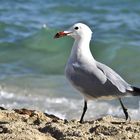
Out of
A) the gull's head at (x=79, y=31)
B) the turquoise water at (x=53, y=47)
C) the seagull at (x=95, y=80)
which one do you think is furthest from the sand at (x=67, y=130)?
the turquoise water at (x=53, y=47)

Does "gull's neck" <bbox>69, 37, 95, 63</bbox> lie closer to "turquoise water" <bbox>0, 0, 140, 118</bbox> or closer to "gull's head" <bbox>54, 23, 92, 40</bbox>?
"gull's head" <bbox>54, 23, 92, 40</bbox>

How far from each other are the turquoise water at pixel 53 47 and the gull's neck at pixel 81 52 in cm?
221

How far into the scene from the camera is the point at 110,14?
54.2ft

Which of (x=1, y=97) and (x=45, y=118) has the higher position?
(x=45, y=118)

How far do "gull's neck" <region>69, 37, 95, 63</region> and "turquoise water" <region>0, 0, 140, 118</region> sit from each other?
2.21 m

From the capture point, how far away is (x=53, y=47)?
13344mm

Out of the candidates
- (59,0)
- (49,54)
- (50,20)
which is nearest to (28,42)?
(49,54)

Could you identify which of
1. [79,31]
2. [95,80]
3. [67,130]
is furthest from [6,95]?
[67,130]

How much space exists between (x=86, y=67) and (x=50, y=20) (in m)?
10.6

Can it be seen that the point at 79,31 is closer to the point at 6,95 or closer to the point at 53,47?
the point at 6,95

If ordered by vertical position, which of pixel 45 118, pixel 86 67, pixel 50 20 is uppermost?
pixel 86 67

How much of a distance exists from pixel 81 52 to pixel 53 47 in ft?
24.3

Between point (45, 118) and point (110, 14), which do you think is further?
point (110, 14)

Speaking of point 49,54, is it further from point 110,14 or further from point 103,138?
point 103,138
